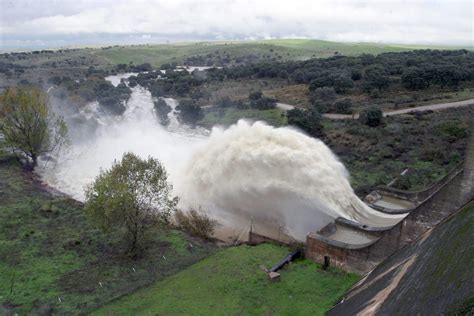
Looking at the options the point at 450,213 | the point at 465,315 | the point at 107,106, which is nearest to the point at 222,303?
the point at 450,213

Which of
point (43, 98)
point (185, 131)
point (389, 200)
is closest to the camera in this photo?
point (389, 200)

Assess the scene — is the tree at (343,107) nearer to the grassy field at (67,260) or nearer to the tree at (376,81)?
the tree at (376,81)

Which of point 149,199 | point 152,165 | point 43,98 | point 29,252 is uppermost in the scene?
point 43,98

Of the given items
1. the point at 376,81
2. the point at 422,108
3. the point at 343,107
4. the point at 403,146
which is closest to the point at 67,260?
the point at 403,146

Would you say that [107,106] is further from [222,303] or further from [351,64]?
[222,303]

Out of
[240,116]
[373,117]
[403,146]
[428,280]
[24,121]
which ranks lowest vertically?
[403,146]

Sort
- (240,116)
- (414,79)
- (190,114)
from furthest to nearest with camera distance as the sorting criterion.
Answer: (414,79) → (190,114) → (240,116)

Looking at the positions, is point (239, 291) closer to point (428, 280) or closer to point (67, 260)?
point (428, 280)

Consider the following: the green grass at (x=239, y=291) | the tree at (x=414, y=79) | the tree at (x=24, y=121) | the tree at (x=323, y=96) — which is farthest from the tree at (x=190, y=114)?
the green grass at (x=239, y=291)
